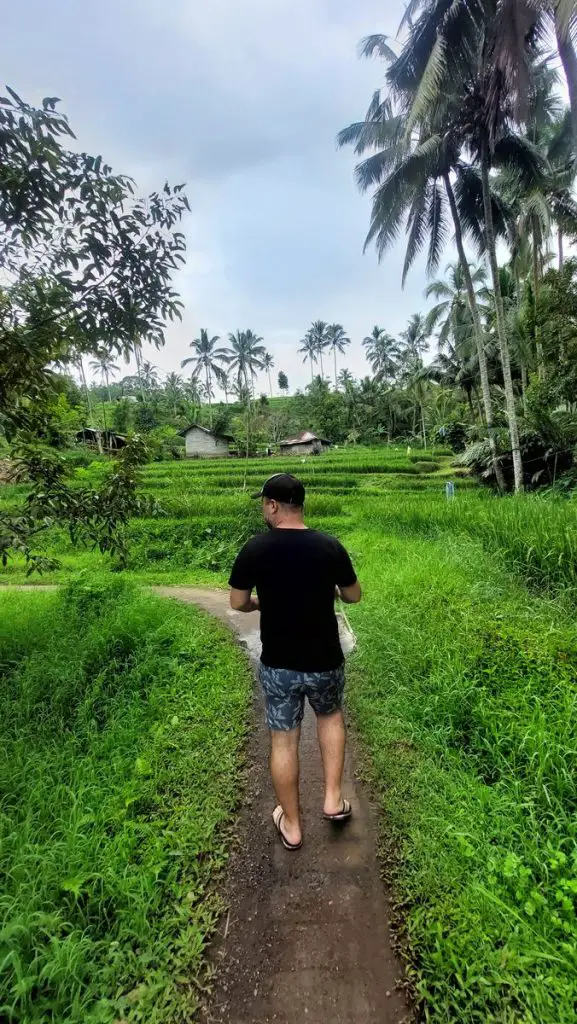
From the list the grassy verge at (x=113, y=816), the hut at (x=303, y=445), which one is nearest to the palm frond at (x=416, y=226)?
the grassy verge at (x=113, y=816)

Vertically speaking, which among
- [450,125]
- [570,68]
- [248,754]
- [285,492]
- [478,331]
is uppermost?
[450,125]

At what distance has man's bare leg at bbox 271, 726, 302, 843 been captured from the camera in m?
2.10

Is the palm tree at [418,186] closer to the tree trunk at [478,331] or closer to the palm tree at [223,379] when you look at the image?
the tree trunk at [478,331]

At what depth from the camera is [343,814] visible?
7.51 ft

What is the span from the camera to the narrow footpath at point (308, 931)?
1.53 m

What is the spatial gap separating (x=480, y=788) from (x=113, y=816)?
196 cm

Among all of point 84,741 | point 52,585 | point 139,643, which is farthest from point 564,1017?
point 52,585

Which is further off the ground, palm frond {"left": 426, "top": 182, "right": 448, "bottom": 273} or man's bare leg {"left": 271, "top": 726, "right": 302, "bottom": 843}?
palm frond {"left": 426, "top": 182, "right": 448, "bottom": 273}

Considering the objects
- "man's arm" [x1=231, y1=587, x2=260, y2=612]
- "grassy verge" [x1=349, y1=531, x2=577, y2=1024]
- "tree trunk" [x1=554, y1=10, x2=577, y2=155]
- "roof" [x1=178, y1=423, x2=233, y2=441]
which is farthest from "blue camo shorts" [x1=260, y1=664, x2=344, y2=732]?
"roof" [x1=178, y1=423, x2=233, y2=441]

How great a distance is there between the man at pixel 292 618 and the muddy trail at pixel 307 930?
18 centimetres

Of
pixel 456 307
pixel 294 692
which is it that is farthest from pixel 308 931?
pixel 456 307

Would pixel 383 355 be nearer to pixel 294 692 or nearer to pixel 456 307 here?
pixel 456 307

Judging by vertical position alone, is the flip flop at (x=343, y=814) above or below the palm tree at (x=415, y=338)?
below

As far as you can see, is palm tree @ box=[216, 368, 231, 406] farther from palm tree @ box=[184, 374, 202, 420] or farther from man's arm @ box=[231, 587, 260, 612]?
man's arm @ box=[231, 587, 260, 612]
